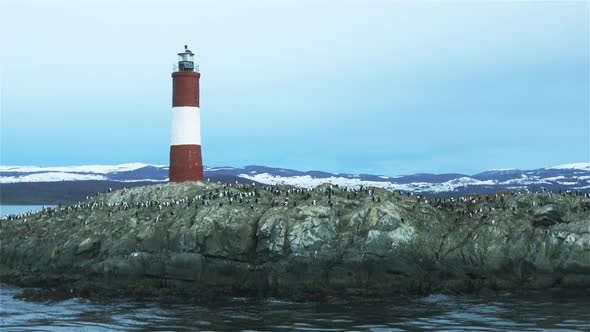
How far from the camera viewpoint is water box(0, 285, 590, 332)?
2933 cm

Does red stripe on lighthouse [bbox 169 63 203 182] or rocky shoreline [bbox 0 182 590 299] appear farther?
red stripe on lighthouse [bbox 169 63 203 182]

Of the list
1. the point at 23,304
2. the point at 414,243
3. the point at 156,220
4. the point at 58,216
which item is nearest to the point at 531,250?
the point at 414,243

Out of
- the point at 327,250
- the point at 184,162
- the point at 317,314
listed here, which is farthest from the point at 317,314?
the point at 184,162

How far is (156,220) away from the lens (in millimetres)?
43656

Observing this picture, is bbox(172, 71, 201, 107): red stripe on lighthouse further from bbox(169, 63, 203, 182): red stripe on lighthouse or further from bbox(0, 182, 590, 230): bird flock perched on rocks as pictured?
bbox(0, 182, 590, 230): bird flock perched on rocks

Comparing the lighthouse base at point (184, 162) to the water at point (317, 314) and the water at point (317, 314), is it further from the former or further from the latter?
the water at point (317, 314)

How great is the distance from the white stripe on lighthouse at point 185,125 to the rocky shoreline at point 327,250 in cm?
1505

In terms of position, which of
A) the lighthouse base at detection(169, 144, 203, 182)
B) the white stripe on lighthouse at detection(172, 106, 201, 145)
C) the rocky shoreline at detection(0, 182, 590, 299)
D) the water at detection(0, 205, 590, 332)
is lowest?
the water at detection(0, 205, 590, 332)

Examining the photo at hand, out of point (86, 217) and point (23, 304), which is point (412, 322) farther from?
point (86, 217)

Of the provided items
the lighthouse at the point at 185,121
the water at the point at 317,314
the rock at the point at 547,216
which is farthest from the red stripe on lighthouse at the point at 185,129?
the rock at the point at 547,216

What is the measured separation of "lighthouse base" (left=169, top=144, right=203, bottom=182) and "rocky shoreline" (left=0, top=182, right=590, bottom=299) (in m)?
14.9

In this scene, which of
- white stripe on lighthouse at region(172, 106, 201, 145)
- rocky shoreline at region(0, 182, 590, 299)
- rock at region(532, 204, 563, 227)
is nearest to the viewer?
rocky shoreline at region(0, 182, 590, 299)

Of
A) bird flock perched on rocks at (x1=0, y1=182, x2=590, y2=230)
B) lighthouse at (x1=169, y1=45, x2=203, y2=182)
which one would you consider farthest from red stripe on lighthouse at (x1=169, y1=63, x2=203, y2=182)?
bird flock perched on rocks at (x1=0, y1=182, x2=590, y2=230)

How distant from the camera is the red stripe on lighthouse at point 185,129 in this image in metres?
58.3
